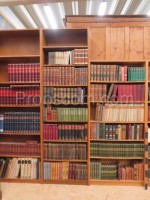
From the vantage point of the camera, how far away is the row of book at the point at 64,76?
9.77ft

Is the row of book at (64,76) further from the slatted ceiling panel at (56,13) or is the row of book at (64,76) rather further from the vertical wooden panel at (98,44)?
the slatted ceiling panel at (56,13)

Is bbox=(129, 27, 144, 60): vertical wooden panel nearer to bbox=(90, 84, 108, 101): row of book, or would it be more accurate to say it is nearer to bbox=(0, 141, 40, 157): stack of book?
bbox=(90, 84, 108, 101): row of book

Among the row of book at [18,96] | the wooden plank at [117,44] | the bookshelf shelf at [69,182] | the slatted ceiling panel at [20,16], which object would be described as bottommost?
the bookshelf shelf at [69,182]

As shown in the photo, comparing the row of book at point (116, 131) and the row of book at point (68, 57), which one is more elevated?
the row of book at point (68, 57)

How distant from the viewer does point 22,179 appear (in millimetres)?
3109

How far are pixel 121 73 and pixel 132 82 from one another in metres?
0.21

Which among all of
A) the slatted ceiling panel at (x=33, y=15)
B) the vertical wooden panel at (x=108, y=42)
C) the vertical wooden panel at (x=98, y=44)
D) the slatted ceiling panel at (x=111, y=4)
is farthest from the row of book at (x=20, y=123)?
the slatted ceiling panel at (x=111, y=4)

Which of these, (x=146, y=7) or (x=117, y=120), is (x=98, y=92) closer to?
(x=117, y=120)

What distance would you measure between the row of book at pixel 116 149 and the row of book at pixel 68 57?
4.00 feet

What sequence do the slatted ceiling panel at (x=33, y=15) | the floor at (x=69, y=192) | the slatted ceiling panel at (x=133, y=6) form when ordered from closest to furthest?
the floor at (x=69, y=192), the slatted ceiling panel at (x=133, y=6), the slatted ceiling panel at (x=33, y=15)

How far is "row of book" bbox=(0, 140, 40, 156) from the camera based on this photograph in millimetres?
3092

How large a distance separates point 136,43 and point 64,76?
1.18m

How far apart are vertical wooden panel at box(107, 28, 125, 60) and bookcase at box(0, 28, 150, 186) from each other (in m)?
0.17

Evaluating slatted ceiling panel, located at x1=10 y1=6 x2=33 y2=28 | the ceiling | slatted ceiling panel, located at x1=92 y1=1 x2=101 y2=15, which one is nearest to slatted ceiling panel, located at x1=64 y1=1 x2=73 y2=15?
the ceiling
